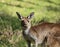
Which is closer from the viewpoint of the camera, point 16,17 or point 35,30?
point 35,30

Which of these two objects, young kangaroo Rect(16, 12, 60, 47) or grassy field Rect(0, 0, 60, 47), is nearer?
young kangaroo Rect(16, 12, 60, 47)

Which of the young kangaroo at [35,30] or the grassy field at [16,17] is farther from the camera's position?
the grassy field at [16,17]

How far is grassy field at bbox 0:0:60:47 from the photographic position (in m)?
11.0

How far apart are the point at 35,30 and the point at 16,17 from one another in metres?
2.98

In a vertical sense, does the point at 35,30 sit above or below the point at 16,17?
above

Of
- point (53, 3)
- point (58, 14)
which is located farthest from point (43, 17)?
point (53, 3)

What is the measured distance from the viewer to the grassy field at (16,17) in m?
11.0

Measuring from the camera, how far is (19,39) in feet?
36.2

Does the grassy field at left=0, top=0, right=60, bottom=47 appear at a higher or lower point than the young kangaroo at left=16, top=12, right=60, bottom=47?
lower

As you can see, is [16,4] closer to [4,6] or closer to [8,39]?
[4,6]

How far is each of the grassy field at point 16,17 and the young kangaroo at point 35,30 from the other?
0.55 metres

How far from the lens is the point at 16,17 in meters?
13.5

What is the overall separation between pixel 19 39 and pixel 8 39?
36cm

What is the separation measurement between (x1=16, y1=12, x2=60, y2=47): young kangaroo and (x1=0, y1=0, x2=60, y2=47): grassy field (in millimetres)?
549
